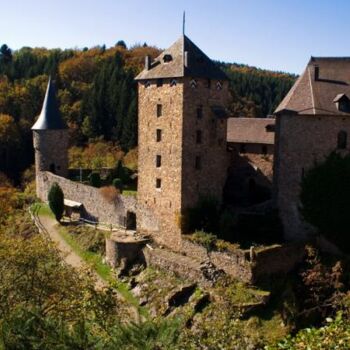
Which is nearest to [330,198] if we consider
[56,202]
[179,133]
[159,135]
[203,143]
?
[203,143]

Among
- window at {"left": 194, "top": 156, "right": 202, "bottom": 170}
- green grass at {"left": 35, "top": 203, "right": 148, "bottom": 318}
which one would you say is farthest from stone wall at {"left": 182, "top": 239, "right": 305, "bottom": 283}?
window at {"left": 194, "top": 156, "right": 202, "bottom": 170}

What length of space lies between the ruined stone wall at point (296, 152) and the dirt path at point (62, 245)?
11971 mm

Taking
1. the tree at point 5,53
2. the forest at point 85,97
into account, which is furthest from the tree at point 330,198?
the tree at point 5,53

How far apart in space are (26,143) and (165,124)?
43.4 meters

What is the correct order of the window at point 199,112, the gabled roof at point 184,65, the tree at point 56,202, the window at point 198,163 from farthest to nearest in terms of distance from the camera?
the tree at point 56,202 → the window at point 198,163 → the window at point 199,112 → the gabled roof at point 184,65

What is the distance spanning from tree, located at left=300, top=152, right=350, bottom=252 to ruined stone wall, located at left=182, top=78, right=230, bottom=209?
6.06m

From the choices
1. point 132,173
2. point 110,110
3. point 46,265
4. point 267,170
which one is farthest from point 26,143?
point 46,265

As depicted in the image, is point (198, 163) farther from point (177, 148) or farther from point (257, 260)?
point (257, 260)

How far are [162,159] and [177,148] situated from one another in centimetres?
151

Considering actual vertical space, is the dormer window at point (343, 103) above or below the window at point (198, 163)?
above

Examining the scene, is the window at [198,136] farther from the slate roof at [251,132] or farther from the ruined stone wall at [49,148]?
the ruined stone wall at [49,148]

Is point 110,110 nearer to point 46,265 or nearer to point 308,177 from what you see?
point 308,177

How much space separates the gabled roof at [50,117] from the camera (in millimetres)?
46625

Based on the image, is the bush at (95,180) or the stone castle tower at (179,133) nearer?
the stone castle tower at (179,133)
